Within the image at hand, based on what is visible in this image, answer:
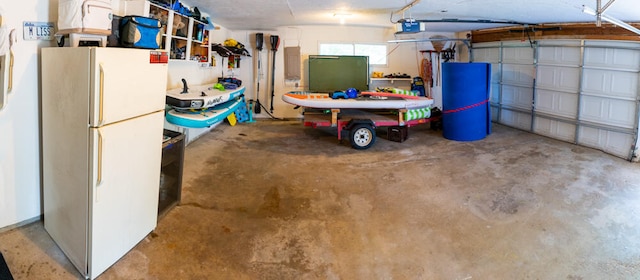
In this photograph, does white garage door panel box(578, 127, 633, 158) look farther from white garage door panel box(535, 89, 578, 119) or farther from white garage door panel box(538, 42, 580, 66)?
white garage door panel box(538, 42, 580, 66)

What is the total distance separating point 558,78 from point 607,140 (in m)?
1.36

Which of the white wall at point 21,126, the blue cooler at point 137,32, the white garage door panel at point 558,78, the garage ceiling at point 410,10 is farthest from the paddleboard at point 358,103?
the white wall at point 21,126

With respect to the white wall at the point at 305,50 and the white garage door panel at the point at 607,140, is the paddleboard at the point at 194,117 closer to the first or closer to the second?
the white wall at the point at 305,50

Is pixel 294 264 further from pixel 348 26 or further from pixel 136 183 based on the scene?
pixel 348 26

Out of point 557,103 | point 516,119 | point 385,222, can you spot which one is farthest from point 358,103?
point 516,119

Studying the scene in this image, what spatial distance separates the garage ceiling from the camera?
4.40 metres

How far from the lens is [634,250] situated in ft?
8.87

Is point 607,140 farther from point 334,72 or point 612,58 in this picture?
point 334,72

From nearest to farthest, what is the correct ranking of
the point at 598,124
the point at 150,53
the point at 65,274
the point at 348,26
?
the point at 65,274 → the point at 150,53 → the point at 598,124 → the point at 348,26

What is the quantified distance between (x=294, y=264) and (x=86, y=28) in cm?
213

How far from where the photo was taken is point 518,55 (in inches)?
285

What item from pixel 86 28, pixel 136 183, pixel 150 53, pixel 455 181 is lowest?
pixel 455 181

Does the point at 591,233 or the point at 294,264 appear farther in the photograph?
the point at 591,233

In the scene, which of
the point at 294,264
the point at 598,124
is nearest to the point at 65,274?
the point at 294,264
